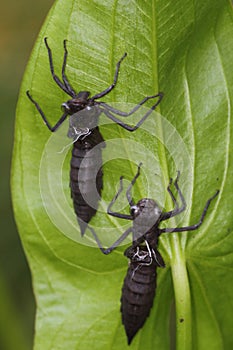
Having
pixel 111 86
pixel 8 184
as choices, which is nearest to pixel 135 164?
pixel 111 86

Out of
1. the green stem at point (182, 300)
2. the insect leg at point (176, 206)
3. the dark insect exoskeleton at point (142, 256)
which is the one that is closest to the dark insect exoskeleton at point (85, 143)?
the dark insect exoskeleton at point (142, 256)

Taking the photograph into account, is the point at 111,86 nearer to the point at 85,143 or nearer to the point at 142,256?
the point at 85,143

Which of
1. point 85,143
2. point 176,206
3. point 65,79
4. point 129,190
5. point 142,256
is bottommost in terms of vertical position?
point 142,256

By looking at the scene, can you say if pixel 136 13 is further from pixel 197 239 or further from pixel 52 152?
pixel 197 239

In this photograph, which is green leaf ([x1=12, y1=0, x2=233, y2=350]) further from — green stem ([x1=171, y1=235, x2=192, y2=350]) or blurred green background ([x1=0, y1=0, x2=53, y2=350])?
blurred green background ([x1=0, y1=0, x2=53, y2=350])

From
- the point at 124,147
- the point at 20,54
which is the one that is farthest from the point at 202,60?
the point at 20,54

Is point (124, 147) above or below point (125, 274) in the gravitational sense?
above
